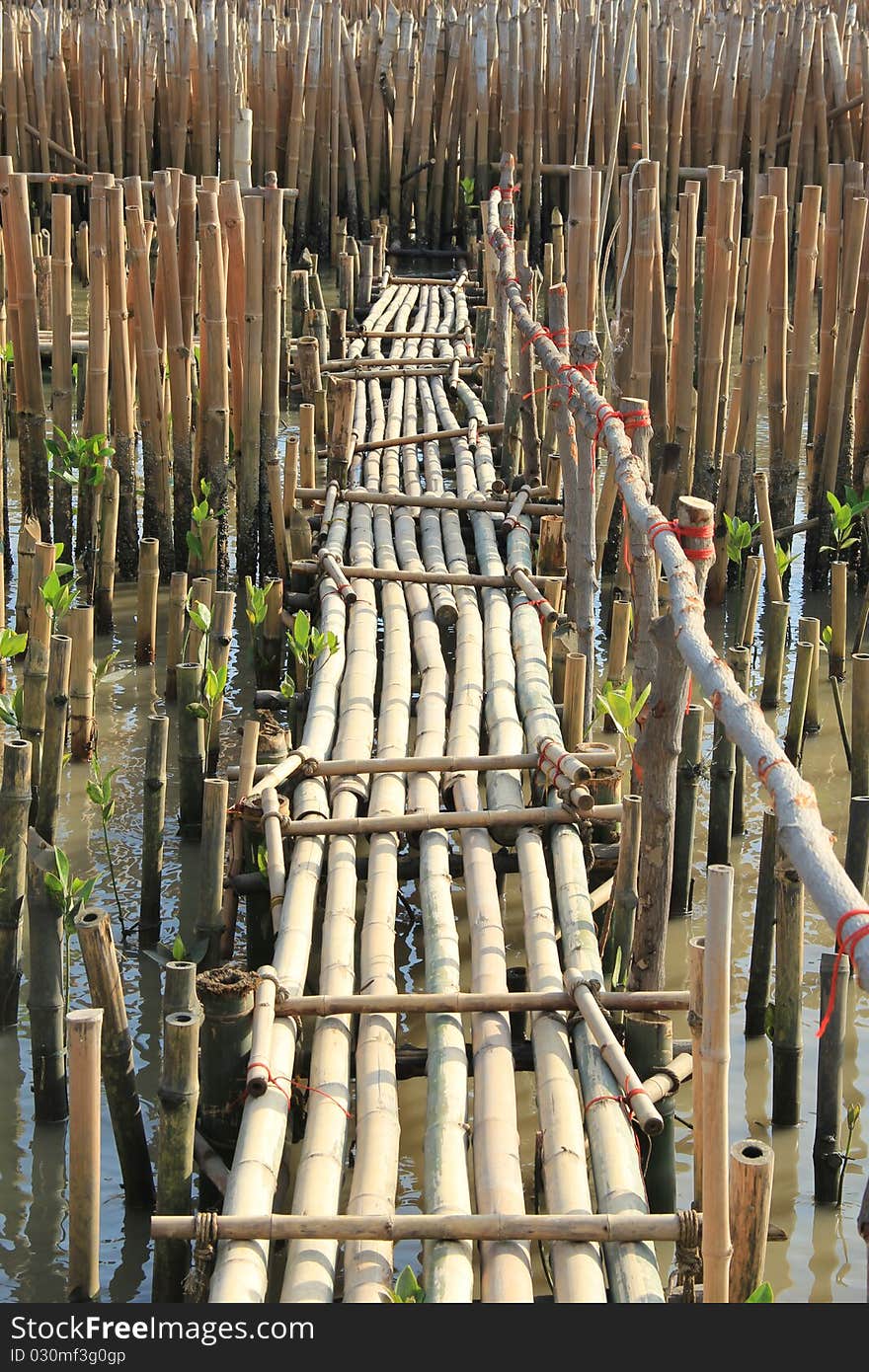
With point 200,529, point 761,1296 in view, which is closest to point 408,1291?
point 761,1296

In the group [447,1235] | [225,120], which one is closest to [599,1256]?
[447,1235]

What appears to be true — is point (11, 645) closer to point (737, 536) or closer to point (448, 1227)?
point (448, 1227)

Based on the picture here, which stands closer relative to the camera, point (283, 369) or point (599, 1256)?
point (599, 1256)

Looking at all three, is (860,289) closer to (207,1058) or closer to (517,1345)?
(207,1058)

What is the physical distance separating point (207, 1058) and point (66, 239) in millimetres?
4289

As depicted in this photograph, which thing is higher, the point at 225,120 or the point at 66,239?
the point at 225,120

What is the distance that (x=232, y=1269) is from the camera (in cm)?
304

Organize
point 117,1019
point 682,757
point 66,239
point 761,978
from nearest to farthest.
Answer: point 117,1019, point 761,978, point 682,757, point 66,239

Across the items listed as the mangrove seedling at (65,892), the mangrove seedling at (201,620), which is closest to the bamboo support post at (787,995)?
the mangrove seedling at (65,892)

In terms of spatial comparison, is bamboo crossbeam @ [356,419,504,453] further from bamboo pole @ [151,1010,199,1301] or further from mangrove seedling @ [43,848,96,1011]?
bamboo pole @ [151,1010,199,1301]

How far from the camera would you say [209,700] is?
17.7 feet

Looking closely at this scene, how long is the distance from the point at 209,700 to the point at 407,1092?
5.23ft

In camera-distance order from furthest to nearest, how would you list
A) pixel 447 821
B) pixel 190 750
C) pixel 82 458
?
pixel 82 458 → pixel 190 750 → pixel 447 821

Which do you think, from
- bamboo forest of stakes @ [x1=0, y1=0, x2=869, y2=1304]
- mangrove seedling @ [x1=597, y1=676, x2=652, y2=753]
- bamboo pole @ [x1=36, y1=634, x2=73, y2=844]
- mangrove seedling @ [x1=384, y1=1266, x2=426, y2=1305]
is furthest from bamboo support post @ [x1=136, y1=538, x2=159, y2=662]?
mangrove seedling @ [x1=384, y1=1266, x2=426, y2=1305]
